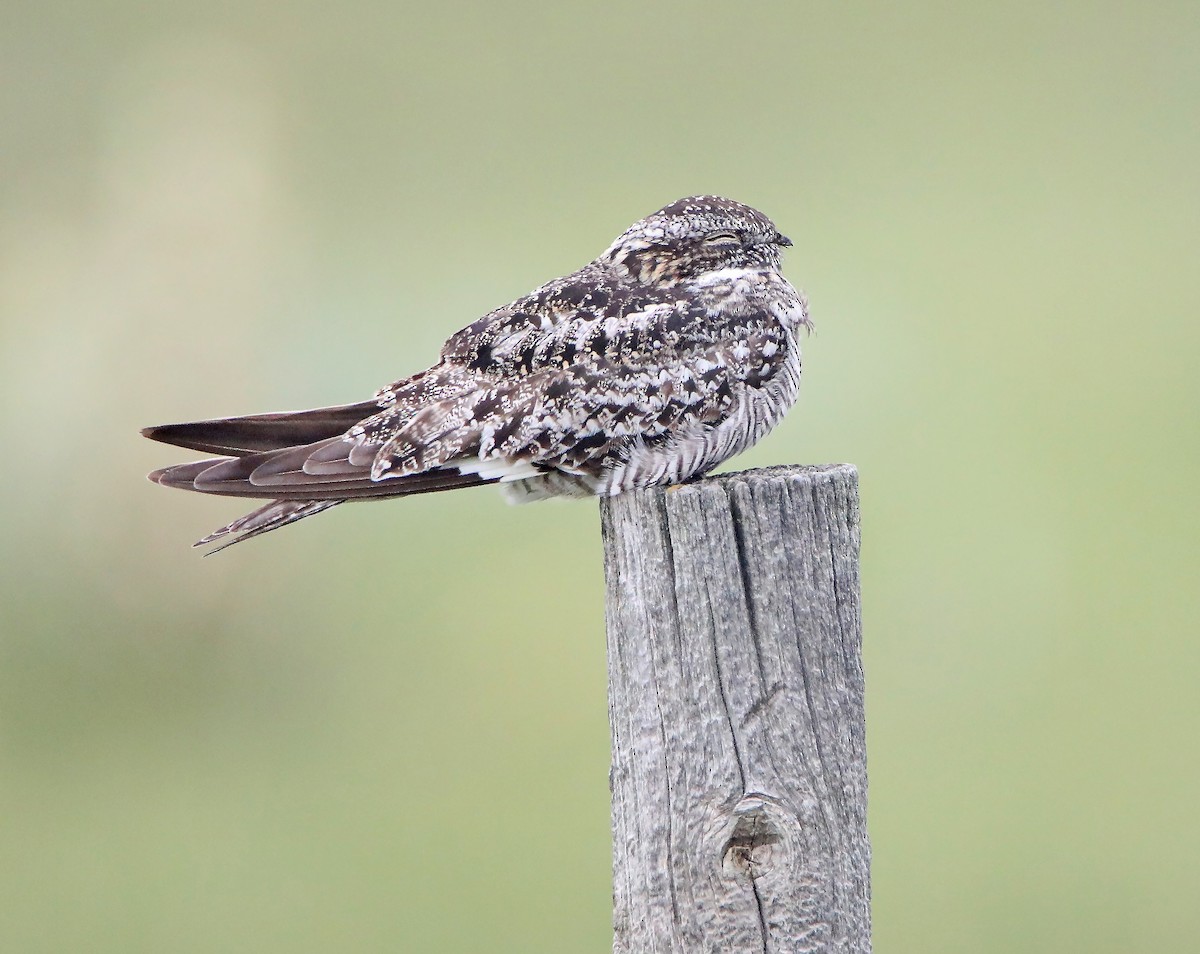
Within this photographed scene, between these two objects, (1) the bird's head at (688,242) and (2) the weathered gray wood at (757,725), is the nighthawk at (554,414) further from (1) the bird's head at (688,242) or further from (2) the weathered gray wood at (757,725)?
(2) the weathered gray wood at (757,725)

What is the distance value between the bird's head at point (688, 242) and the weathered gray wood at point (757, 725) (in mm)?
1116

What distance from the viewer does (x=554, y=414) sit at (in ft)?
9.20

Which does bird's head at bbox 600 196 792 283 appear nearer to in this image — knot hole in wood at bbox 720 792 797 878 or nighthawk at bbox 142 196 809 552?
nighthawk at bbox 142 196 809 552

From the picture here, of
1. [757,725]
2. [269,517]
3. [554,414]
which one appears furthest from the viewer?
[269,517]

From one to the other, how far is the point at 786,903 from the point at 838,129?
14539 mm

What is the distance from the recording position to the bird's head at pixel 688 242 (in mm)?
3152

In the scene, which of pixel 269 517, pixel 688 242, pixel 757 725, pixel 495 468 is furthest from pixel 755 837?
pixel 688 242

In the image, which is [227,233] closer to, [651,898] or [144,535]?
[144,535]

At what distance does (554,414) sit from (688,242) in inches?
27.1

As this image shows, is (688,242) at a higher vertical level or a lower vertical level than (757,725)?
higher

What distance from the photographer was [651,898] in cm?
219

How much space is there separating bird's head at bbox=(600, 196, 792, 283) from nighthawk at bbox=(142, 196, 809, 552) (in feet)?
0.36

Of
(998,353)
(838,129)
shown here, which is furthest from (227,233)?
(838,129)

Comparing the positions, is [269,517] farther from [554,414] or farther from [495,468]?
[554,414]
